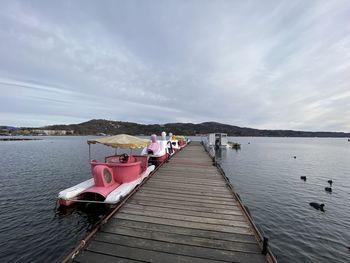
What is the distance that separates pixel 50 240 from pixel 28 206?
17.9ft

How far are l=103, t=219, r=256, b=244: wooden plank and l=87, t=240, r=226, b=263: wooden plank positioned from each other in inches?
29.7

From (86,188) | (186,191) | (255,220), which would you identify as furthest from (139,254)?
(255,220)

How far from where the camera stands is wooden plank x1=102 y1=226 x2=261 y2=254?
4781 millimetres

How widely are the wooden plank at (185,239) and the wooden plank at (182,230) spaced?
0.11 metres

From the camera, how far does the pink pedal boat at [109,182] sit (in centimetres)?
1116

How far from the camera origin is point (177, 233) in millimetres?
5371

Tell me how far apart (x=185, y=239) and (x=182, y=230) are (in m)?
0.44

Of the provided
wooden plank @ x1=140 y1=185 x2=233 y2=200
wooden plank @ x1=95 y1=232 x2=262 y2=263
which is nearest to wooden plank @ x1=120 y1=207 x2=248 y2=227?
wooden plank @ x1=95 y1=232 x2=262 y2=263

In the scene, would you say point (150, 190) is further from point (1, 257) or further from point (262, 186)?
point (262, 186)

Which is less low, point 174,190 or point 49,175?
point 174,190

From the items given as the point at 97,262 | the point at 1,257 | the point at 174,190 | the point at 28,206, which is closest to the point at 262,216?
the point at 174,190

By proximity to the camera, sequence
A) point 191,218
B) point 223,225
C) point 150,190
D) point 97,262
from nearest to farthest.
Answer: point 97,262, point 223,225, point 191,218, point 150,190

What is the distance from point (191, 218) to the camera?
20.7ft

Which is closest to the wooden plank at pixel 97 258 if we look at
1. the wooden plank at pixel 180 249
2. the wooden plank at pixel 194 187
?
the wooden plank at pixel 180 249
